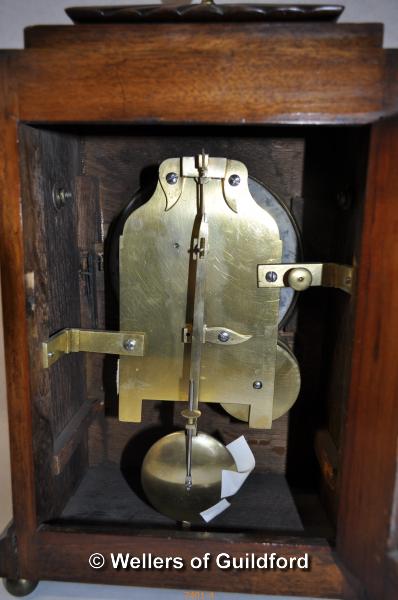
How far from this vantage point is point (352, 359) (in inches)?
26.5

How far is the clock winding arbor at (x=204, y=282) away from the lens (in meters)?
0.63

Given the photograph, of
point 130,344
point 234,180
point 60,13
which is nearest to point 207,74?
point 234,180

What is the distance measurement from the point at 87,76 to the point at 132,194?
0.95ft

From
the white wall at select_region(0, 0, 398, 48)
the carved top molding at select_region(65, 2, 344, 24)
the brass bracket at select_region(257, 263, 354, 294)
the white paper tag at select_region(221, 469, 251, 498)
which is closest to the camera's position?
the carved top molding at select_region(65, 2, 344, 24)

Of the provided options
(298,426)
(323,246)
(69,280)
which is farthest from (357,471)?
(69,280)

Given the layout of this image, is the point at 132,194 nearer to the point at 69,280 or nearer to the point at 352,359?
the point at 69,280

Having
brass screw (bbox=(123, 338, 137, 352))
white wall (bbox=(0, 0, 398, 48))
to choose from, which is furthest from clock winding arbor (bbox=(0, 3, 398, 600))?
white wall (bbox=(0, 0, 398, 48))

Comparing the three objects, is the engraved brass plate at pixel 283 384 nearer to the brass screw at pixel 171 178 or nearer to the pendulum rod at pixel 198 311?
the pendulum rod at pixel 198 311

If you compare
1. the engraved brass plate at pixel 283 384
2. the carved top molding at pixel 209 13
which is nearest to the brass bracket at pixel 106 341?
the engraved brass plate at pixel 283 384

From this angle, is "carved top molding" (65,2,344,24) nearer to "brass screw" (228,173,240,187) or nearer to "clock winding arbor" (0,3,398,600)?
"clock winding arbor" (0,3,398,600)

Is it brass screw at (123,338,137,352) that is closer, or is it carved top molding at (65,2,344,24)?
carved top molding at (65,2,344,24)

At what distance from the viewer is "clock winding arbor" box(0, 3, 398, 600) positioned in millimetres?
627

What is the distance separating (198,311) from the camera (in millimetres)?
792

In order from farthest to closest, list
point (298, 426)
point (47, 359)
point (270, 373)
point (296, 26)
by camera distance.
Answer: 1. point (298, 426)
2. point (270, 373)
3. point (47, 359)
4. point (296, 26)
